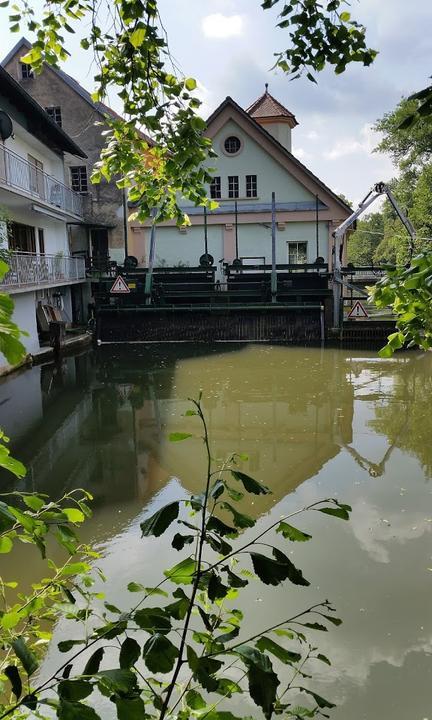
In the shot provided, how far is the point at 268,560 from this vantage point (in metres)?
1.14

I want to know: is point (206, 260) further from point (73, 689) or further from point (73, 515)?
point (73, 689)

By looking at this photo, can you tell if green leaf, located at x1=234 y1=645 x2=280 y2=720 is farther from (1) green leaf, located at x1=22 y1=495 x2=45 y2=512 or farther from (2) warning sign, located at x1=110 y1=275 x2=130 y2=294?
(2) warning sign, located at x1=110 y1=275 x2=130 y2=294

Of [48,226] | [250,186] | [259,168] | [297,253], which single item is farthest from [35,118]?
[297,253]

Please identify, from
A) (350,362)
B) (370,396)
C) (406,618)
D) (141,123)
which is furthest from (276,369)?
(141,123)

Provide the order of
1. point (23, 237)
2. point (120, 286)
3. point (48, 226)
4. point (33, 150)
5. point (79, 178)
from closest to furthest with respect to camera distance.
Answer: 1. point (120, 286)
2. point (23, 237)
3. point (33, 150)
4. point (48, 226)
5. point (79, 178)

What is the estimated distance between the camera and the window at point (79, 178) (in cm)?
2338

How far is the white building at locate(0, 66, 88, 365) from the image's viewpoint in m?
14.0

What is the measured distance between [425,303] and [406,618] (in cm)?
231

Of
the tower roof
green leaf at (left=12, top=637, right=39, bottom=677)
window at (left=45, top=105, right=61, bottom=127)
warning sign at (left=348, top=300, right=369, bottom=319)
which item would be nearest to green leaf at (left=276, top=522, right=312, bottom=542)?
green leaf at (left=12, top=637, right=39, bottom=677)

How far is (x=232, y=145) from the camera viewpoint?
74.8 feet

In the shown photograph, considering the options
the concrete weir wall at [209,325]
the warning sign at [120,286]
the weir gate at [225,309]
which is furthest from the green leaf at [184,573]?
the warning sign at [120,286]

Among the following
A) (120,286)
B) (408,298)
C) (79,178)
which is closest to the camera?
(408,298)

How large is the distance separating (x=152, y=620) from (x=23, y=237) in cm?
1835

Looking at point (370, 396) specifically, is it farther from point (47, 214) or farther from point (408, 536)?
point (47, 214)
